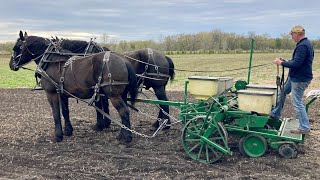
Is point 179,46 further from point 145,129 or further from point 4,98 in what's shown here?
point 145,129

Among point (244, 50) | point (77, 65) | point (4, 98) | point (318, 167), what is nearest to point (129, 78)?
point (77, 65)

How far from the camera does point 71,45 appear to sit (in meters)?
8.11

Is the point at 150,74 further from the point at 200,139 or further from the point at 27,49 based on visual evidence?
the point at 27,49

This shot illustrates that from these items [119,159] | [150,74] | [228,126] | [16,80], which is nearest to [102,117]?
[150,74]

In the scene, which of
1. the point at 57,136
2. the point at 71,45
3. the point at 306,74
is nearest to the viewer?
the point at 306,74

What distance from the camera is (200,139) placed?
6121mm

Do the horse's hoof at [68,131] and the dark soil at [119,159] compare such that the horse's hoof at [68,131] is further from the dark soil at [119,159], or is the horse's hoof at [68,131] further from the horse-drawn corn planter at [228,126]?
the horse-drawn corn planter at [228,126]

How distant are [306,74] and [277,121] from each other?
1.21 metres

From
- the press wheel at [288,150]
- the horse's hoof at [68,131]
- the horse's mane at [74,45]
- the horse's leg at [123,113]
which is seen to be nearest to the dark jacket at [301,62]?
the press wheel at [288,150]

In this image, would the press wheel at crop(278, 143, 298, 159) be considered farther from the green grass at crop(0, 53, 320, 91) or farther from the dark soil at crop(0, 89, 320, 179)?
the green grass at crop(0, 53, 320, 91)

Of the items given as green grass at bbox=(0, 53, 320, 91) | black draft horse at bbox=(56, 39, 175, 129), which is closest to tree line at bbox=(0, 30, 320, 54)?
green grass at bbox=(0, 53, 320, 91)

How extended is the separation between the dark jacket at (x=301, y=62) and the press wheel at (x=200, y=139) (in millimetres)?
1541

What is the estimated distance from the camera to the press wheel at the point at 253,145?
614cm

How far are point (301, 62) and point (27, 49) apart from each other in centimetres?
556
